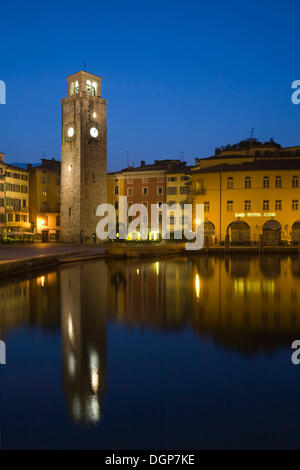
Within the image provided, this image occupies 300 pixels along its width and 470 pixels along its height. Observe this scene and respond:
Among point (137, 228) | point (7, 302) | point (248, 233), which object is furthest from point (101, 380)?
point (137, 228)

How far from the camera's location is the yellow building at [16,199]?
51906 millimetres

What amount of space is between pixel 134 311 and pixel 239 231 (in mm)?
35573

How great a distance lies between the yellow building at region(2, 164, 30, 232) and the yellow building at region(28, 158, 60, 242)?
1003 mm

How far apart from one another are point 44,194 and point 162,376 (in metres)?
52.9

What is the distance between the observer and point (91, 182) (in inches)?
1930

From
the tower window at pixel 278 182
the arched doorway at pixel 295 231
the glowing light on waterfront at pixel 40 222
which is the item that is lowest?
the arched doorway at pixel 295 231

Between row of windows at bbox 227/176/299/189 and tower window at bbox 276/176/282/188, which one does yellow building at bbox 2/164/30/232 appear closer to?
row of windows at bbox 227/176/299/189

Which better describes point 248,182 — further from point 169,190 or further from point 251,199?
point 169,190

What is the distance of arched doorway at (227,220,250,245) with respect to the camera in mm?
45141

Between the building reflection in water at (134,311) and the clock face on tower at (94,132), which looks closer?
the building reflection in water at (134,311)

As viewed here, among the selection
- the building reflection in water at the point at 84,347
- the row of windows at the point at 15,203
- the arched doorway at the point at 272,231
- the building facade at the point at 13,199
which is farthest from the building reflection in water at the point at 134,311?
the row of windows at the point at 15,203

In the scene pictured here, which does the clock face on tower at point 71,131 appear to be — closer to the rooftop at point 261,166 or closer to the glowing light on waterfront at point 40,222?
the glowing light on waterfront at point 40,222

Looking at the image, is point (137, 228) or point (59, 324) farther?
point (137, 228)

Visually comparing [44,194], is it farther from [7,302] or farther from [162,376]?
[162,376]
